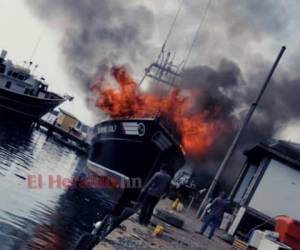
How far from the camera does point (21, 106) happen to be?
5403cm

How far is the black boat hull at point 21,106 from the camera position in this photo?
51.6 meters

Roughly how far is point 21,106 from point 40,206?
128 feet

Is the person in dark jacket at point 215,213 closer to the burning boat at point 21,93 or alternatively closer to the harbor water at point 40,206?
the harbor water at point 40,206

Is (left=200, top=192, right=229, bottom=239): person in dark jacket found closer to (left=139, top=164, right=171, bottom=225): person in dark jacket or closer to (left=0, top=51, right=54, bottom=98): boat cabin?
(left=139, top=164, right=171, bottom=225): person in dark jacket

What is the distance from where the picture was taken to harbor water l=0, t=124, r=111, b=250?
496 inches

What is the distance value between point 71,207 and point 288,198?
988 centimetres

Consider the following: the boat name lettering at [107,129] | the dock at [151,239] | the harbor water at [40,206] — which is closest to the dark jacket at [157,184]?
the dock at [151,239]

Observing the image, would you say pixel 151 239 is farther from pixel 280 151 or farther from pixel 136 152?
pixel 136 152

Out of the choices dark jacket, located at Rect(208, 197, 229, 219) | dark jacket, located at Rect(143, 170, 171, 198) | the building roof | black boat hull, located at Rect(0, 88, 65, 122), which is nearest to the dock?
dark jacket, located at Rect(208, 197, 229, 219)

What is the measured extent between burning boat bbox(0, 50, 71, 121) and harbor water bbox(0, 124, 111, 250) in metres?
24.2

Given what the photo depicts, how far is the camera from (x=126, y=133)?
27.7m

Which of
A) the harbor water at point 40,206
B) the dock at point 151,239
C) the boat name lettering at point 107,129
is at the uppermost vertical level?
the boat name lettering at point 107,129

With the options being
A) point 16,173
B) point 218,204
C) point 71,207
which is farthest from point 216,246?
point 16,173

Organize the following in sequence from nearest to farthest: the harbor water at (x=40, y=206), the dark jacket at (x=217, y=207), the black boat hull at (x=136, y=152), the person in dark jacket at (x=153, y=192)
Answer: the harbor water at (x=40, y=206) → the person in dark jacket at (x=153, y=192) → the dark jacket at (x=217, y=207) → the black boat hull at (x=136, y=152)
